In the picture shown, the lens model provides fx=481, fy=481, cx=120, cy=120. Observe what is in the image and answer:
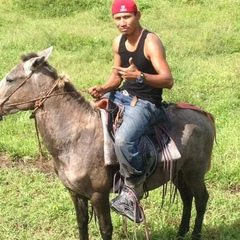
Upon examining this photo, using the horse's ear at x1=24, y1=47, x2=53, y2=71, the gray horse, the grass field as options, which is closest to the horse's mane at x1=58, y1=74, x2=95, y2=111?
the gray horse

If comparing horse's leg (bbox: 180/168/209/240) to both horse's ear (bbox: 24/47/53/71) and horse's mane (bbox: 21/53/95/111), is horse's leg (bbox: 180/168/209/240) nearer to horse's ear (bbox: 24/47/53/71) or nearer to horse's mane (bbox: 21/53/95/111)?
horse's mane (bbox: 21/53/95/111)

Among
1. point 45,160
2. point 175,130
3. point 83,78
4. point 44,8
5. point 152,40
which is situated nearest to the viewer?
point 152,40

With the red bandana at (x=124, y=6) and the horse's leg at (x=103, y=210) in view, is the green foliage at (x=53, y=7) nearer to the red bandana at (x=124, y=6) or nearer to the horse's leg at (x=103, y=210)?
the red bandana at (x=124, y=6)

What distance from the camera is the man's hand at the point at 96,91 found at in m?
3.99

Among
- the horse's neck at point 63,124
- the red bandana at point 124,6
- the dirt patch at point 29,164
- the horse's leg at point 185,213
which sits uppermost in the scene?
the red bandana at point 124,6

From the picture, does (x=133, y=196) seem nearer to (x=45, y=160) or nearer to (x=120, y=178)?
(x=120, y=178)

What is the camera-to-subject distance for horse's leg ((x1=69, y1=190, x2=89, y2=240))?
167 inches

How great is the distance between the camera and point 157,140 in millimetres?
4078

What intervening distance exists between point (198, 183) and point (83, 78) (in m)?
5.26

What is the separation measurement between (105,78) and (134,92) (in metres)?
5.44

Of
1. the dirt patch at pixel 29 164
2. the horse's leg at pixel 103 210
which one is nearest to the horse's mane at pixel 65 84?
the horse's leg at pixel 103 210

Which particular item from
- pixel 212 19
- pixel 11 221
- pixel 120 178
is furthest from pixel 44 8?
pixel 120 178

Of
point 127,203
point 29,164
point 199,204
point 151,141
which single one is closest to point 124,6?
point 151,141

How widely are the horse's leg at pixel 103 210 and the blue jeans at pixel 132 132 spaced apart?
0.28 metres
